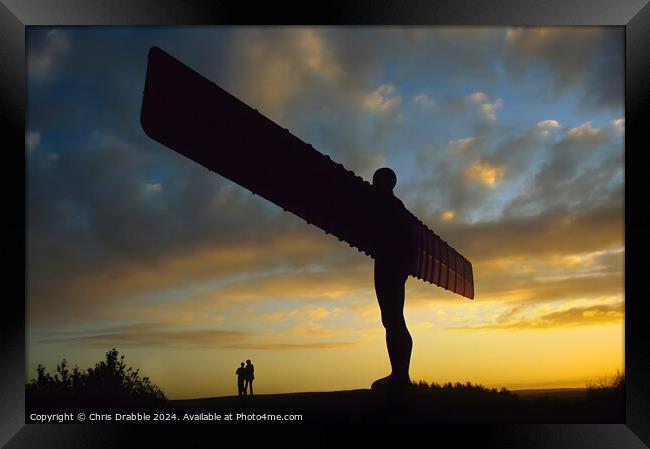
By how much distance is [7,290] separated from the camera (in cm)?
679

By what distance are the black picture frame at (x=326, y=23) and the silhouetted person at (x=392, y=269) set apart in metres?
0.96

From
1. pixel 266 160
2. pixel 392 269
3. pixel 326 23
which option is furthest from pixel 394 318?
pixel 326 23

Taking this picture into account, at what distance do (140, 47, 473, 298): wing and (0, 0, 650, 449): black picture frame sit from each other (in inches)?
30.1

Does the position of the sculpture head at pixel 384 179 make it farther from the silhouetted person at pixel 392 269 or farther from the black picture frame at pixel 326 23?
the black picture frame at pixel 326 23

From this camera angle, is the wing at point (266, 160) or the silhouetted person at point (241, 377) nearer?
the wing at point (266, 160)

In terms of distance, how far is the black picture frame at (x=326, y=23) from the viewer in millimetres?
6715

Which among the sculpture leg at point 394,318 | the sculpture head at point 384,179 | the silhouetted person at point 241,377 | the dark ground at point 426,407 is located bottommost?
the dark ground at point 426,407

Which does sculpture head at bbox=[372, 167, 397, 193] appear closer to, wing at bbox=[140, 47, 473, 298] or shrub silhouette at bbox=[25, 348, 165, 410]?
wing at bbox=[140, 47, 473, 298]

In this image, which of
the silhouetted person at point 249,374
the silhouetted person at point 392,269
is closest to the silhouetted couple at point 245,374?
the silhouetted person at point 249,374

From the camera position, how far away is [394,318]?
7.71 metres

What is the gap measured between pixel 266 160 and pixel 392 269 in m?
2.03

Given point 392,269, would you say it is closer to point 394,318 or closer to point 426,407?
point 394,318

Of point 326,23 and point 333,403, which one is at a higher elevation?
point 326,23

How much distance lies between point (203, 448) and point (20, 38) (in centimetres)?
470
